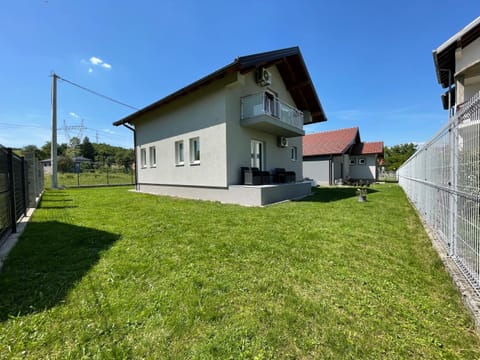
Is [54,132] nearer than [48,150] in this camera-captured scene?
Yes

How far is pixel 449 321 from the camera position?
6.24ft

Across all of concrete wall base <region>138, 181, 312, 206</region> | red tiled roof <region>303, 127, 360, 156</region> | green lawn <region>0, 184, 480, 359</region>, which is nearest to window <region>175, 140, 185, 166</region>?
concrete wall base <region>138, 181, 312, 206</region>

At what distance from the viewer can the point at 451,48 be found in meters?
8.52

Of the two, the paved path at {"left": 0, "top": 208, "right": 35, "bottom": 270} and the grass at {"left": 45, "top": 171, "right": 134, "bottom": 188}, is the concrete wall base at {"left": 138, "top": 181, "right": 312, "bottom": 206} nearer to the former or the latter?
the paved path at {"left": 0, "top": 208, "right": 35, "bottom": 270}

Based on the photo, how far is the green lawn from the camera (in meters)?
1.62

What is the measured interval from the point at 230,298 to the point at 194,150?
8.96m

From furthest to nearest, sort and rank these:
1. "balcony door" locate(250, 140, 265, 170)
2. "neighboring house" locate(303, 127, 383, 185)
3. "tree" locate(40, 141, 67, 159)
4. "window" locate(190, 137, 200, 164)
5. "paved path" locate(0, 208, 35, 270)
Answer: "tree" locate(40, 141, 67, 159)
"neighboring house" locate(303, 127, 383, 185)
"balcony door" locate(250, 140, 265, 170)
"window" locate(190, 137, 200, 164)
"paved path" locate(0, 208, 35, 270)

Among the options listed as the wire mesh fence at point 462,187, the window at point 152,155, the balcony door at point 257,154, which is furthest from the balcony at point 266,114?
the window at point 152,155

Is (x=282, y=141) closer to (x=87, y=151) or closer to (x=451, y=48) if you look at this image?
(x=451, y=48)

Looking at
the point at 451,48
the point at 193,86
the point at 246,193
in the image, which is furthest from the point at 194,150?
the point at 451,48

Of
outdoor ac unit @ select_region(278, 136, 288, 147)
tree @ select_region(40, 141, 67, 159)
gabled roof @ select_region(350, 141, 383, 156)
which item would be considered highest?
tree @ select_region(40, 141, 67, 159)

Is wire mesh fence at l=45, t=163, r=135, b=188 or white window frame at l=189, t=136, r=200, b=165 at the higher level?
white window frame at l=189, t=136, r=200, b=165

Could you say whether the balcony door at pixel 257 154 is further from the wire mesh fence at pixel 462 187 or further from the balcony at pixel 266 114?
the wire mesh fence at pixel 462 187

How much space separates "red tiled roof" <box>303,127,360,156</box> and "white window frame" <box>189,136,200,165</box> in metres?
→ 13.3
